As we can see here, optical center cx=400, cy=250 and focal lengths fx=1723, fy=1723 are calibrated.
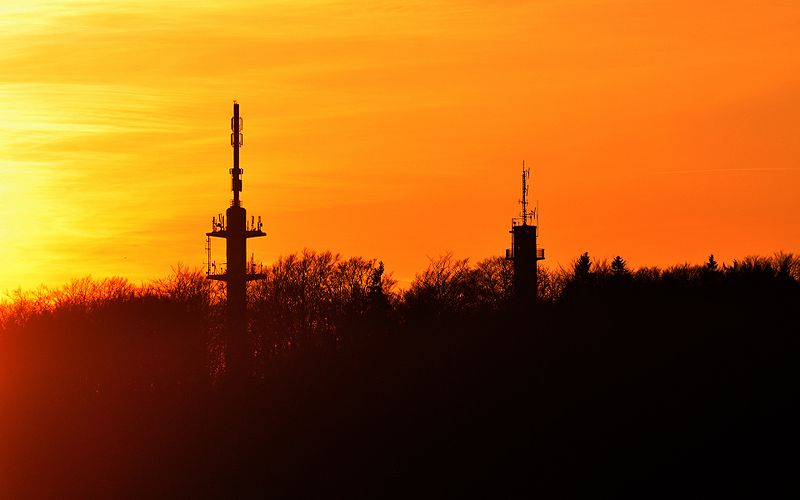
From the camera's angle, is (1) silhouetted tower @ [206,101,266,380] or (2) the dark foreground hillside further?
(1) silhouetted tower @ [206,101,266,380]

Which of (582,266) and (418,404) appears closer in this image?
(418,404)

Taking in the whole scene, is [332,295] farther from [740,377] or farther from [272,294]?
[740,377]

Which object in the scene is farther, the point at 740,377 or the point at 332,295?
the point at 332,295

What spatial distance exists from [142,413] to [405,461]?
40.8ft

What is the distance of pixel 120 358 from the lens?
270 feet

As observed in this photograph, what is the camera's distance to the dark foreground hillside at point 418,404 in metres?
62.2

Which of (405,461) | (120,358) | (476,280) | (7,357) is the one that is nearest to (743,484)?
(405,461)

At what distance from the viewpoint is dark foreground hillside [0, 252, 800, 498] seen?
204ft

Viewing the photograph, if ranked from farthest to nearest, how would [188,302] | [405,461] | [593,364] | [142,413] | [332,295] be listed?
1. [332,295]
2. [188,302]
3. [593,364]
4. [142,413]
5. [405,461]

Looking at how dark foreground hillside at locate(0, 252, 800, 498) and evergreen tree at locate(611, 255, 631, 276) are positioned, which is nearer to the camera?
dark foreground hillside at locate(0, 252, 800, 498)

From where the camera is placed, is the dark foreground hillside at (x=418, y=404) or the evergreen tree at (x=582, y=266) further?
the evergreen tree at (x=582, y=266)

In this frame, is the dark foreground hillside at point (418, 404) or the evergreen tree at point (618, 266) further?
the evergreen tree at point (618, 266)

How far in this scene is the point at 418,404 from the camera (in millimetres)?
71562

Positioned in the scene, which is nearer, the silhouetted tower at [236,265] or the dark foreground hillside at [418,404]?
the dark foreground hillside at [418,404]
